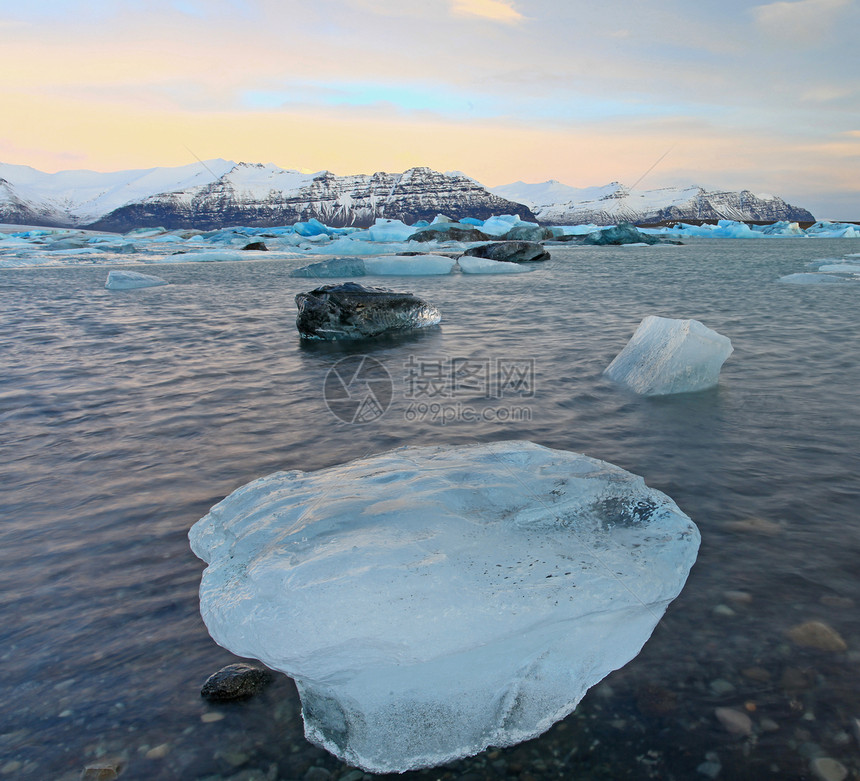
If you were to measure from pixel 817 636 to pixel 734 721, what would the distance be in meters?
0.55

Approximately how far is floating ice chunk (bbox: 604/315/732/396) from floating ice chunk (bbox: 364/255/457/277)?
A: 14.1m

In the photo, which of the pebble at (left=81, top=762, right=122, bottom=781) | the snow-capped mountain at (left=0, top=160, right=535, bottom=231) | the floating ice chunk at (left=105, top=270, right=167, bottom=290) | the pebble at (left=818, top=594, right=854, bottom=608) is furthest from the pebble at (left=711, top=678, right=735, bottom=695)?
the snow-capped mountain at (left=0, top=160, right=535, bottom=231)

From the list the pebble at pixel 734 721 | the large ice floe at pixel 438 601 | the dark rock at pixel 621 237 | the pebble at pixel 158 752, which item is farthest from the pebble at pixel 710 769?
the dark rock at pixel 621 237

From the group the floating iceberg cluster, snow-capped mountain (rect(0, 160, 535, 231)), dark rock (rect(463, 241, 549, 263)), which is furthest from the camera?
snow-capped mountain (rect(0, 160, 535, 231))

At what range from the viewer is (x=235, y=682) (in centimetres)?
177

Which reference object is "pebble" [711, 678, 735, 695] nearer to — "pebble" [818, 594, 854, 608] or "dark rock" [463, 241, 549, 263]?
"pebble" [818, 594, 854, 608]

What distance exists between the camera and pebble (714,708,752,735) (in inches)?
61.9

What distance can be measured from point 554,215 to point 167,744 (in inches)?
6637

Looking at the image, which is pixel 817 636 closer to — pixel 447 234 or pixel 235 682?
pixel 235 682

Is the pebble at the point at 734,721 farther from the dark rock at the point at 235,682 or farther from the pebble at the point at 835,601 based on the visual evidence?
the dark rock at the point at 235,682

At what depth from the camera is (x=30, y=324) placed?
351 inches

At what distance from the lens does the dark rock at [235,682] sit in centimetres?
173

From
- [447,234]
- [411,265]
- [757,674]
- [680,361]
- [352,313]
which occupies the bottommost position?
[411,265]

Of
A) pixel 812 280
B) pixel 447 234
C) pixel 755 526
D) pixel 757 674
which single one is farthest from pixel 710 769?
pixel 447 234
